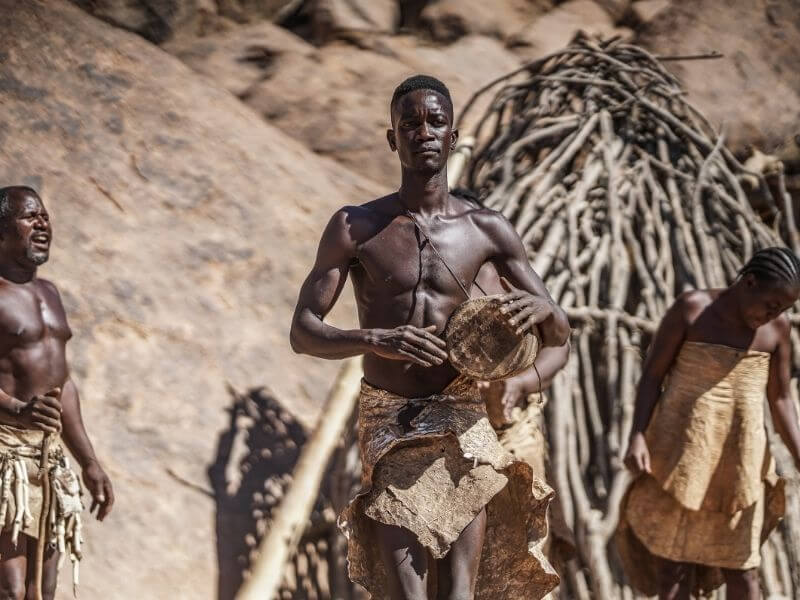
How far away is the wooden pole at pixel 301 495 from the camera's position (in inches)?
154

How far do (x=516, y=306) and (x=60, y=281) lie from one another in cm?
280

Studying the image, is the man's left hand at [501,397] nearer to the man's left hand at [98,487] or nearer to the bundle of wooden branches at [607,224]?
the bundle of wooden branches at [607,224]

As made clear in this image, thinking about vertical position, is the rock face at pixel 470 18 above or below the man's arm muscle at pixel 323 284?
below

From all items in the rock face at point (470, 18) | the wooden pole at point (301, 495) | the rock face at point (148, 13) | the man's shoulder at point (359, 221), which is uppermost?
the man's shoulder at point (359, 221)

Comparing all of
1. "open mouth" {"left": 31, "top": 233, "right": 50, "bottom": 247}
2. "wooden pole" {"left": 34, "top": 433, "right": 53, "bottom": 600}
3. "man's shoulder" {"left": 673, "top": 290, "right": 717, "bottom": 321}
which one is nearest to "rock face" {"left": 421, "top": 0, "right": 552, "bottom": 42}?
"man's shoulder" {"left": 673, "top": 290, "right": 717, "bottom": 321}

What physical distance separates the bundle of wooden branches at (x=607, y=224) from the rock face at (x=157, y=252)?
1.10 metres

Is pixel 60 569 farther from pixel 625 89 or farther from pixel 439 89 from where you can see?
pixel 625 89

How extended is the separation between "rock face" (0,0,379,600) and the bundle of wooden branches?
1098mm

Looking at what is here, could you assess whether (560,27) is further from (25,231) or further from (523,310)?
(523,310)

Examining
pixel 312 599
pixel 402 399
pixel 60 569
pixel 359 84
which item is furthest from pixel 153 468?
pixel 359 84

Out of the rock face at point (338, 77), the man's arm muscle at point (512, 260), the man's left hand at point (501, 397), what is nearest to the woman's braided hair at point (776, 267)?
the man's left hand at point (501, 397)

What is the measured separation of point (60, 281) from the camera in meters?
4.78

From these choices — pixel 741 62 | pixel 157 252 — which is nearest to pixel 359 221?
pixel 157 252

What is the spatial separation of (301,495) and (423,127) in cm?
184
